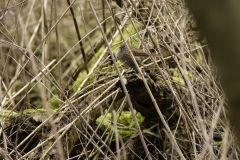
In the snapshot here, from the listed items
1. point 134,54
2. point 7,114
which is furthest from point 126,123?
point 7,114

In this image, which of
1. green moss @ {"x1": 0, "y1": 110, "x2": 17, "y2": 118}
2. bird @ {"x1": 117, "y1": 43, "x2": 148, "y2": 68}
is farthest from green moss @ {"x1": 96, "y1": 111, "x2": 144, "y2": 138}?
green moss @ {"x1": 0, "y1": 110, "x2": 17, "y2": 118}

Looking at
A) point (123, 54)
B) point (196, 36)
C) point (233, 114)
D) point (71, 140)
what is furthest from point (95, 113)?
point (233, 114)

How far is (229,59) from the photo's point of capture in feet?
2.78

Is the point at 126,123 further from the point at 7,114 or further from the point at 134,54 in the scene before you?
→ the point at 7,114

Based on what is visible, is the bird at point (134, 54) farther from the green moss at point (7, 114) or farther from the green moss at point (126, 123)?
the green moss at point (7, 114)

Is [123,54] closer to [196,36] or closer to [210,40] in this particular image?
[196,36]


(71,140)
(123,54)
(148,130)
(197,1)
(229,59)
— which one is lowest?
(148,130)

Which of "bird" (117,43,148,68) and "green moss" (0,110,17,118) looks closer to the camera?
"green moss" (0,110,17,118)

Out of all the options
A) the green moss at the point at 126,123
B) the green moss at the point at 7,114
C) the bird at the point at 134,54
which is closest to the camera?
the green moss at the point at 7,114

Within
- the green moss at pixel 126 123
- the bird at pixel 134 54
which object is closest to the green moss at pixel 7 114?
the green moss at pixel 126 123

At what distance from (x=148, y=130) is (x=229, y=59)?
8.80ft

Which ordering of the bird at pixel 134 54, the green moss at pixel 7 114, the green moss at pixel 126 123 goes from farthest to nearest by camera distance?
the green moss at pixel 126 123 < the bird at pixel 134 54 < the green moss at pixel 7 114

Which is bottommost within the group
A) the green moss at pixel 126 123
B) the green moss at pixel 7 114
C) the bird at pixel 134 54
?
the green moss at pixel 126 123

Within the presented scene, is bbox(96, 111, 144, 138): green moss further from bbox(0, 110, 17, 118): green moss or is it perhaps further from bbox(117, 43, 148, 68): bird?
bbox(0, 110, 17, 118): green moss
